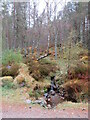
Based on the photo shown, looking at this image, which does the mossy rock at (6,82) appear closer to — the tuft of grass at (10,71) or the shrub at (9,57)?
the tuft of grass at (10,71)

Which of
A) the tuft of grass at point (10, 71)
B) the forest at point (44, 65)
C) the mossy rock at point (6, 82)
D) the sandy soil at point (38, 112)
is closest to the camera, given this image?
the sandy soil at point (38, 112)

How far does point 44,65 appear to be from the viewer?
243 inches

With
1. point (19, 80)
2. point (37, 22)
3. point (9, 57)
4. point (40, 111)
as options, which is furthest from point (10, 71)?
point (37, 22)

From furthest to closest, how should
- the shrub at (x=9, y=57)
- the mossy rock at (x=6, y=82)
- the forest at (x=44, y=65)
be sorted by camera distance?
the shrub at (x=9, y=57) < the mossy rock at (x=6, y=82) < the forest at (x=44, y=65)

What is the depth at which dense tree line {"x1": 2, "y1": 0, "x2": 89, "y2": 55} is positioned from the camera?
867cm

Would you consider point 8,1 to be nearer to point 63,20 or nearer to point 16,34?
point 16,34

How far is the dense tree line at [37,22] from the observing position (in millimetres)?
8672

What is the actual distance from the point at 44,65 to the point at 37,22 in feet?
11.6

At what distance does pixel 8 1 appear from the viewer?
358 inches

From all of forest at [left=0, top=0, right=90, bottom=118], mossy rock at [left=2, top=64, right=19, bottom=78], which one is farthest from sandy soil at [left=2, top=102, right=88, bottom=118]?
mossy rock at [left=2, top=64, right=19, bottom=78]

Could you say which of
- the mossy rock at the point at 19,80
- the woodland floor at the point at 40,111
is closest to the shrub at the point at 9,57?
the mossy rock at the point at 19,80

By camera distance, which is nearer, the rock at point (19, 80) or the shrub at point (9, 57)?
the rock at point (19, 80)

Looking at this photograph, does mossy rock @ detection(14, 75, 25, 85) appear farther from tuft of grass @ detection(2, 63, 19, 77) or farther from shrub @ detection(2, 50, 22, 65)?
shrub @ detection(2, 50, 22, 65)

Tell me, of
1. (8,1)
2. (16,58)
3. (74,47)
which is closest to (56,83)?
(74,47)
